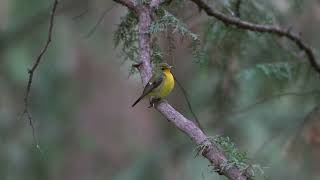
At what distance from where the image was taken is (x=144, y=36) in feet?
6.98

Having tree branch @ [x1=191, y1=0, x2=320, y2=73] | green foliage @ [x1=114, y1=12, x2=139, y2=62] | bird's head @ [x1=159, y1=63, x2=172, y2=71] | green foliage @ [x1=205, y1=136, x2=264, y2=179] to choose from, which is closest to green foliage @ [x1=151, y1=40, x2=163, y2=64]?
bird's head @ [x1=159, y1=63, x2=172, y2=71]

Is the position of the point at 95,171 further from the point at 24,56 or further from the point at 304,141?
the point at 304,141

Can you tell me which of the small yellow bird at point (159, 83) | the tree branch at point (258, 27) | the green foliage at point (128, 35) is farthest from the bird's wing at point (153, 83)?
the tree branch at point (258, 27)

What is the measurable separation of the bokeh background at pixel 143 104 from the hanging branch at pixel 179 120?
1.48ft

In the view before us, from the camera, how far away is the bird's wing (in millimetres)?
2102

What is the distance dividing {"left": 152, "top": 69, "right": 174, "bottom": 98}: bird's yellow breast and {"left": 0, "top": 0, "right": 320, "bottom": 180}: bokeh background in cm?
40

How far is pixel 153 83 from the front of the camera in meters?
2.17

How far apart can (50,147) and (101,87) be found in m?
2.89

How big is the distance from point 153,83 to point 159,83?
8 cm

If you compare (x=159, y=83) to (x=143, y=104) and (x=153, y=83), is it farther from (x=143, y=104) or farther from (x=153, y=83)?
(x=143, y=104)

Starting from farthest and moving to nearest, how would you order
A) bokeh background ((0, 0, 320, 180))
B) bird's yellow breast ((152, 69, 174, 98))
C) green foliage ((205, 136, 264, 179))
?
1. bokeh background ((0, 0, 320, 180))
2. bird's yellow breast ((152, 69, 174, 98))
3. green foliage ((205, 136, 264, 179))

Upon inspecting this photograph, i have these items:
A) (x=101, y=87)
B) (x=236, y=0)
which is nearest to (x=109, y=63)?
(x=101, y=87)

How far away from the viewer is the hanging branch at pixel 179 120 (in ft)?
5.75

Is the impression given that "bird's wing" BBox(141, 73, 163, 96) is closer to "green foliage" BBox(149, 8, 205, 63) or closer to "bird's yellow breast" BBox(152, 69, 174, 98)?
"bird's yellow breast" BBox(152, 69, 174, 98)
